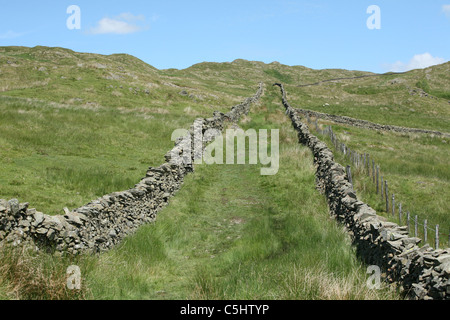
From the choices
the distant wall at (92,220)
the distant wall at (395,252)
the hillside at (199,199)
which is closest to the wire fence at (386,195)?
the hillside at (199,199)

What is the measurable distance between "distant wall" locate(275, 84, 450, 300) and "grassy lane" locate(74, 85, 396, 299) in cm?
38

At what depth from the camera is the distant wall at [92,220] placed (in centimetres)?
789

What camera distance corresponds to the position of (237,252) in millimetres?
10273

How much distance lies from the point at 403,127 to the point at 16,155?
4428 cm

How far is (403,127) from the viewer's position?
49406mm

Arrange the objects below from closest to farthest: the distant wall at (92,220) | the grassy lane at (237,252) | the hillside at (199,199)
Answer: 1. the grassy lane at (237,252)
2. the hillside at (199,199)
3. the distant wall at (92,220)

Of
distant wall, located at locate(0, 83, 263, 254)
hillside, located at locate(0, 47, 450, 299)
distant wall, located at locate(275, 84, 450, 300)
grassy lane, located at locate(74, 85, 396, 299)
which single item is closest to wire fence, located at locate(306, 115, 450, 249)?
hillside, located at locate(0, 47, 450, 299)

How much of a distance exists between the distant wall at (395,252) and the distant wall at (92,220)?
6.03 metres

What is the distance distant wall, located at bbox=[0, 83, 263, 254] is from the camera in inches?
311

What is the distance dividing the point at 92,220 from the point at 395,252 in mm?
6653

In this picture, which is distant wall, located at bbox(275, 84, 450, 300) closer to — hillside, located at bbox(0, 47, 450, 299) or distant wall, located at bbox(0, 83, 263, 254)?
hillside, located at bbox(0, 47, 450, 299)

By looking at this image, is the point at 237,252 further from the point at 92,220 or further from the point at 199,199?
the point at 199,199

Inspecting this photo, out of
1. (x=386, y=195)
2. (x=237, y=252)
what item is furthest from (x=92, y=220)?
(x=386, y=195)

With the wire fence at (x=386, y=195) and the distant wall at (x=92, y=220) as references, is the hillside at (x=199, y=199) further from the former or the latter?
the distant wall at (x=92, y=220)
